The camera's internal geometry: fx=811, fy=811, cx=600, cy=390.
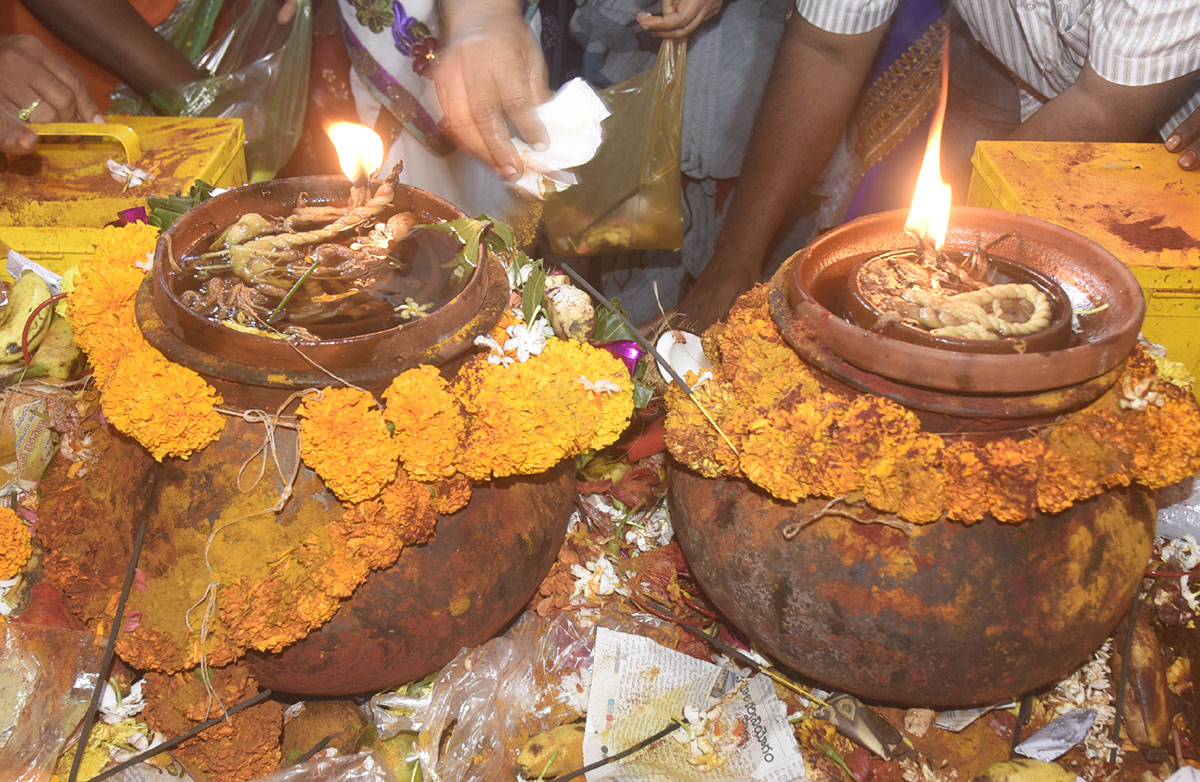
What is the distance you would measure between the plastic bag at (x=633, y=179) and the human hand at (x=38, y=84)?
6.27ft

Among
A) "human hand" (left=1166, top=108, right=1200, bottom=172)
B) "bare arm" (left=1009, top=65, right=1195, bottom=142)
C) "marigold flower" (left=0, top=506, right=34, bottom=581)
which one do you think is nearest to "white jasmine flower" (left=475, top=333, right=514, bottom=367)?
"marigold flower" (left=0, top=506, right=34, bottom=581)

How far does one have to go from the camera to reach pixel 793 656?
6.29 ft

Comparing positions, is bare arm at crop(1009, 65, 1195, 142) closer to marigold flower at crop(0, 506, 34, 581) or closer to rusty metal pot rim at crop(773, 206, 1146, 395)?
rusty metal pot rim at crop(773, 206, 1146, 395)

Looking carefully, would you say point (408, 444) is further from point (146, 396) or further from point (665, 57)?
point (665, 57)

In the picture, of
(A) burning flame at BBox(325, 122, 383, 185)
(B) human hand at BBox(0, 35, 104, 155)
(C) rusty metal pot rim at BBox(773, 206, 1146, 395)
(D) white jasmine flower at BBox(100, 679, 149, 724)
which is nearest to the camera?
(C) rusty metal pot rim at BBox(773, 206, 1146, 395)

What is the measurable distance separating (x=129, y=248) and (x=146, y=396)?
24.2 inches

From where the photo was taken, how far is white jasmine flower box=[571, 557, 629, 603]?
2.47 m

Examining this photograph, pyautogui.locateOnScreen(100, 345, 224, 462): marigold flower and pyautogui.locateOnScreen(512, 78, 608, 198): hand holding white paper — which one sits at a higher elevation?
pyautogui.locateOnScreen(512, 78, 608, 198): hand holding white paper

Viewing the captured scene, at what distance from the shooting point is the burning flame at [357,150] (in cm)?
213

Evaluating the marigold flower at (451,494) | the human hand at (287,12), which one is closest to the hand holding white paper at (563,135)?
the marigold flower at (451,494)

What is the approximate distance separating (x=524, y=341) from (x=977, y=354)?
984 millimetres

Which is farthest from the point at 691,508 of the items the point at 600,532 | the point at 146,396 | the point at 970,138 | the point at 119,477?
the point at 970,138

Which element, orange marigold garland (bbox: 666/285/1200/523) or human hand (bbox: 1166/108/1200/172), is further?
human hand (bbox: 1166/108/1200/172)

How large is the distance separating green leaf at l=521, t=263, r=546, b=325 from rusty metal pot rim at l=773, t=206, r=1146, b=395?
597mm
